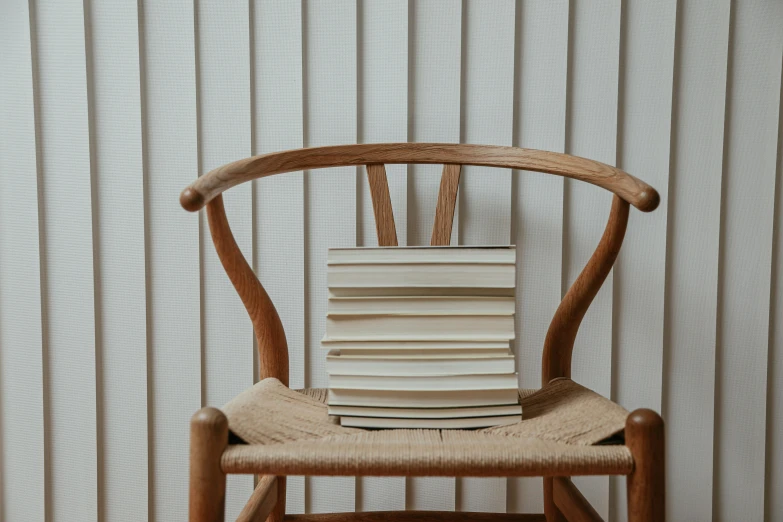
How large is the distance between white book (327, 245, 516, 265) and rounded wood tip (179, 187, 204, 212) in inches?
6.2

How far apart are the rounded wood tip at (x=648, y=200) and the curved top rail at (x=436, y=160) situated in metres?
0.02

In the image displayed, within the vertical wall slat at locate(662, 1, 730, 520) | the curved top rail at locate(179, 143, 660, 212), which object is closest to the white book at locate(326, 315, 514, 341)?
the curved top rail at locate(179, 143, 660, 212)

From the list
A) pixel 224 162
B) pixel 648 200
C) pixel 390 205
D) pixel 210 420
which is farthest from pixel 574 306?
pixel 224 162

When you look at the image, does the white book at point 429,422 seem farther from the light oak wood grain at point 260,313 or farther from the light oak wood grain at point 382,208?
the light oak wood grain at point 382,208

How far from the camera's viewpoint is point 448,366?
2.09ft

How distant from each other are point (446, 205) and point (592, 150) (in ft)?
1.01

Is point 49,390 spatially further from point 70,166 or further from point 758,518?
point 758,518

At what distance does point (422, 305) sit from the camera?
0.65 m

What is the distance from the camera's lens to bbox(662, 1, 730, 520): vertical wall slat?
91 cm

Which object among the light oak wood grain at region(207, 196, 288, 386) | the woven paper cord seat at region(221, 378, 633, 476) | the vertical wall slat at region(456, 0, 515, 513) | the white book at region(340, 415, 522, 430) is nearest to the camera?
the woven paper cord seat at region(221, 378, 633, 476)

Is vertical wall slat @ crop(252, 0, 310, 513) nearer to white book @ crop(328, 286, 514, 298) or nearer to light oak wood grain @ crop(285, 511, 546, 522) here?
light oak wood grain @ crop(285, 511, 546, 522)

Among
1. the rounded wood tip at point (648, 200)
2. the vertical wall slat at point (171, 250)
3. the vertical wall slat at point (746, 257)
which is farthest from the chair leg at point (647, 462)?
the vertical wall slat at point (171, 250)

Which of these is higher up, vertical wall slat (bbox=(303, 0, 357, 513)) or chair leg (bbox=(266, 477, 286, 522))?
vertical wall slat (bbox=(303, 0, 357, 513))

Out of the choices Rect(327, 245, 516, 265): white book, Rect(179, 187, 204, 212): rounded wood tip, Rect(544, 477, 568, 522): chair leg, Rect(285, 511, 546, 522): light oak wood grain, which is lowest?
Rect(285, 511, 546, 522): light oak wood grain
